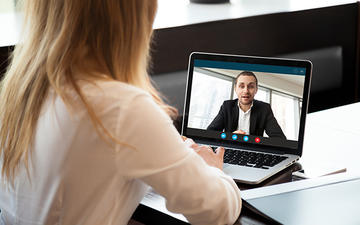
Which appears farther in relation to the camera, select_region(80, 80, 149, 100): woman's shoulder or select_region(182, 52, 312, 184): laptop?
select_region(182, 52, 312, 184): laptop

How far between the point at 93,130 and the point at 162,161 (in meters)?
0.12

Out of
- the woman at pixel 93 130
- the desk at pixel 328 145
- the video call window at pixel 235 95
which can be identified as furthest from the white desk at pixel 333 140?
the woman at pixel 93 130

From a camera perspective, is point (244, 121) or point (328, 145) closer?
point (244, 121)

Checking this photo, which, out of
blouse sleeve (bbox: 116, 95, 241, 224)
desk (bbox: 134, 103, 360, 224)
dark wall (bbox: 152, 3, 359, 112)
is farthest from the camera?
dark wall (bbox: 152, 3, 359, 112)

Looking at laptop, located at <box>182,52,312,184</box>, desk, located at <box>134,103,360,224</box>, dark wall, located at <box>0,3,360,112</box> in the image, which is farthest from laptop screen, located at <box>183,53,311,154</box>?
dark wall, located at <box>0,3,360,112</box>

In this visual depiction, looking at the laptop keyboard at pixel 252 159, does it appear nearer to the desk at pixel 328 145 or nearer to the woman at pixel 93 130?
the desk at pixel 328 145

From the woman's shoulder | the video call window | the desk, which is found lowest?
the desk

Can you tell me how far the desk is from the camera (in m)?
1.25

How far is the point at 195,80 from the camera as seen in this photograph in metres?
1.57

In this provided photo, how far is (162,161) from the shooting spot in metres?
0.94

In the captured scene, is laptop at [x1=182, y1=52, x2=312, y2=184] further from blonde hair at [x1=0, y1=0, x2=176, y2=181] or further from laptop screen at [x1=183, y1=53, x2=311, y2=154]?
blonde hair at [x1=0, y1=0, x2=176, y2=181]

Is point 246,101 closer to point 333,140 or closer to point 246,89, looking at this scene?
point 246,89

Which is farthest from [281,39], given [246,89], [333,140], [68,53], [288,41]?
[68,53]

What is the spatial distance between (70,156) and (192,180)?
0.21m
